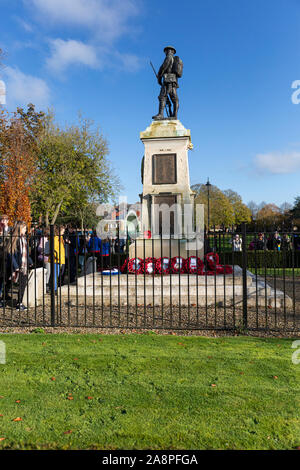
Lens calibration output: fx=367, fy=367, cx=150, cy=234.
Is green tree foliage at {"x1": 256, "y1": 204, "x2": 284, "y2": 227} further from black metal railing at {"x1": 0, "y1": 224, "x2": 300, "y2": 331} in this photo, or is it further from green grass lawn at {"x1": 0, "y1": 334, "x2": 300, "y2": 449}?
green grass lawn at {"x1": 0, "y1": 334, "x2": 300, "y2": 449}

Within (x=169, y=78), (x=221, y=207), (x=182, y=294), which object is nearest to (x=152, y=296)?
(x=182, y=294)

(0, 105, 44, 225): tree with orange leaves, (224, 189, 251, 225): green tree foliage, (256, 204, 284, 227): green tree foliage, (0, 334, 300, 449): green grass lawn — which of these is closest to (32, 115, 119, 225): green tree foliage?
(0, 105, 44, 225): tree with orange leaves

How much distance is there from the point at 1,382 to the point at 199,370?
243 centimetres

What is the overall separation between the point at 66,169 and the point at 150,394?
26.5m

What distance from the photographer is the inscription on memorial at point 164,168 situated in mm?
12438

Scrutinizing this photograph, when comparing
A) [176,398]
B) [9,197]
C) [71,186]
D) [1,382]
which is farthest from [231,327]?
[71,186]

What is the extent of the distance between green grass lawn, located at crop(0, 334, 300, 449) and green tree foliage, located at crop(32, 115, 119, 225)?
75.5 ft

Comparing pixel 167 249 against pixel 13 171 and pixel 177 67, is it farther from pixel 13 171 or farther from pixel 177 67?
pixel 13 171

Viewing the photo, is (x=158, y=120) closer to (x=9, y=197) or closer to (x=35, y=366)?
(x=35, y=366)

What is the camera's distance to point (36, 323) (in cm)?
723

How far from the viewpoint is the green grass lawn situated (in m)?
3.17

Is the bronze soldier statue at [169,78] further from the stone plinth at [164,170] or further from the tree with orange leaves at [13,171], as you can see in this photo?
the tree with orange leaves at [13,171]

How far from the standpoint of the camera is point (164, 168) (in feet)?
41.0

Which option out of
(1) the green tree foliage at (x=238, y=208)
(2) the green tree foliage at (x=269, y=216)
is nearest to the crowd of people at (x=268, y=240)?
(2) the green tree foliage at (x=269, y=216)
